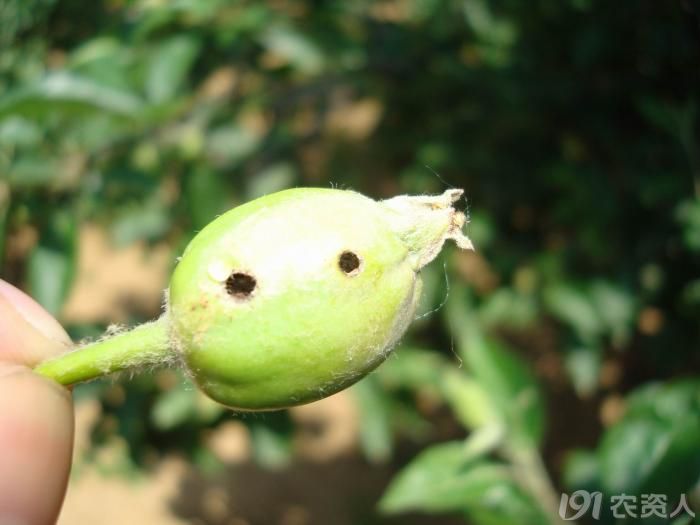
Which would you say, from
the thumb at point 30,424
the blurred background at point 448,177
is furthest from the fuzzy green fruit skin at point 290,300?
the blurred background at point 448,177

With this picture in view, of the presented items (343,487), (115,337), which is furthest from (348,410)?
(115,337)

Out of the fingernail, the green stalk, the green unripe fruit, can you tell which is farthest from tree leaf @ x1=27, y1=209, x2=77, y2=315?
the green unripe fruit

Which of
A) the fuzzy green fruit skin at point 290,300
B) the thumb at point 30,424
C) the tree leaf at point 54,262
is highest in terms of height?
the fuzzy green fruit skin at point 290,300

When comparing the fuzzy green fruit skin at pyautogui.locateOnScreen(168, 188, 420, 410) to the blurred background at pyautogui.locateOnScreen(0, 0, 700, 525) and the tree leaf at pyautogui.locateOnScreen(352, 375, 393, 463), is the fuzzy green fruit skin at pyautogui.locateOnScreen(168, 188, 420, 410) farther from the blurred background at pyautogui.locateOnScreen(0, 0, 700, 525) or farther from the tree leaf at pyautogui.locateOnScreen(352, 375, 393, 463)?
the tree leaf at pyautogui.locateOnScreen(352, 375, 393, 463)

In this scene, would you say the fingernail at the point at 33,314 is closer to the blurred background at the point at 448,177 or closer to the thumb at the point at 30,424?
the thumb at the point at 30,424

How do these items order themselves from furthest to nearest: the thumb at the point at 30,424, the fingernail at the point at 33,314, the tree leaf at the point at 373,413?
the tree leaf at the point at 373,413
the fingernail at the point at 33,314
the thumb at the point at 30,424

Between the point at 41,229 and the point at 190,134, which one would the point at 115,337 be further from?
the point at 190,134
